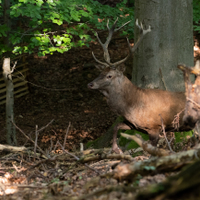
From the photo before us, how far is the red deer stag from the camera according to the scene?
5.50 metres

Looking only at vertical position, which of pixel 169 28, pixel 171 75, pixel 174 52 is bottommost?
pixel 171 75

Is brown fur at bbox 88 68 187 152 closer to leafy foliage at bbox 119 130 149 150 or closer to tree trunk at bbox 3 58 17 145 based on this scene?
leafy foliage at bbox 119 130 149 150

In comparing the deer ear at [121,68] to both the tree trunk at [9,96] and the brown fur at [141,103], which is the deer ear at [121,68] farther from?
the tree trunk at [9,96]

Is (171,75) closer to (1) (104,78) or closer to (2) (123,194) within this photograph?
(1) (104,78)

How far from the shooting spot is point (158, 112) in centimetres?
550

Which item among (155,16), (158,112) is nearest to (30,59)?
(155,16)

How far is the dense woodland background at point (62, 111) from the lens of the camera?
10.6 ft

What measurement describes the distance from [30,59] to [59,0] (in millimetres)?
8267

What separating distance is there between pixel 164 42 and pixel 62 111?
19.6 feet

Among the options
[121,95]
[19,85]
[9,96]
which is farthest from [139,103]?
[19,85]

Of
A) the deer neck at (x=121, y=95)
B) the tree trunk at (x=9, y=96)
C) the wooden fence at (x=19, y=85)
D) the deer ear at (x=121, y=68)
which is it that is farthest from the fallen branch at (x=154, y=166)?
the wooden fence at (x=19, y=85)

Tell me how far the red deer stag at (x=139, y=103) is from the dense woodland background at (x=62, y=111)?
1.58 feet

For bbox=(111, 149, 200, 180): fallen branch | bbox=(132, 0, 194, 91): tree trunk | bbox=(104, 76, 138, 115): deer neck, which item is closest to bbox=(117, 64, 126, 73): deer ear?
bbox=(104, 76, 138, 115): deer neck

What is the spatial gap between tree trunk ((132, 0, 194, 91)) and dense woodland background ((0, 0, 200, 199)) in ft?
4.23
